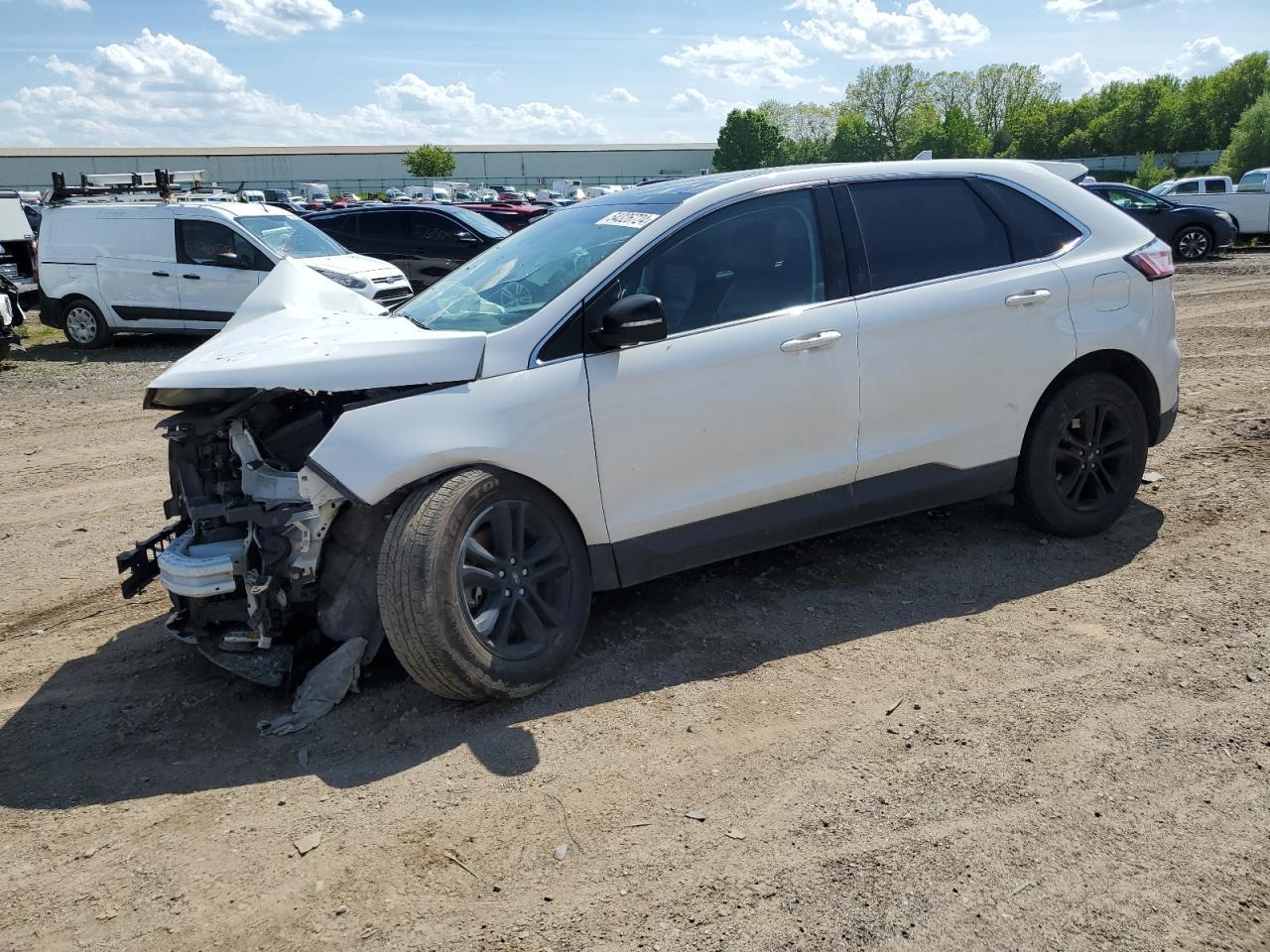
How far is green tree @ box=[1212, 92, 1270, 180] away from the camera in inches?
2041

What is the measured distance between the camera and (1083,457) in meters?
5.04

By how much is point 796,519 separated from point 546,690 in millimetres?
1295

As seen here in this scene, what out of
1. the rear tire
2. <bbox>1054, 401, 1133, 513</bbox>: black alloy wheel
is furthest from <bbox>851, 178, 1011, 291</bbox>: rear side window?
the rear tire

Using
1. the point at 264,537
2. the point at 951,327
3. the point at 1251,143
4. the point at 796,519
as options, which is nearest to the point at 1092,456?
the point at 951,327

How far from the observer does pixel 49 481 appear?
24.0 feet

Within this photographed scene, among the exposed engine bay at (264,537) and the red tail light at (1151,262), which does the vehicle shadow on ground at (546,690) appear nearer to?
the exposed engine bay at (264,537)

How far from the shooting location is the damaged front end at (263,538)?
12.5 feet

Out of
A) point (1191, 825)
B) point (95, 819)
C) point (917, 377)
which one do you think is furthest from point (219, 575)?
point (1191, 825)

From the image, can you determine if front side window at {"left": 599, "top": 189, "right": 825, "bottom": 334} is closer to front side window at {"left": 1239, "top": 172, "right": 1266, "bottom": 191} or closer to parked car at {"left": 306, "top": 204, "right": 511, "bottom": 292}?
parked car at {"left": 306, "top": 204, "right": 511, "bottom": 292}

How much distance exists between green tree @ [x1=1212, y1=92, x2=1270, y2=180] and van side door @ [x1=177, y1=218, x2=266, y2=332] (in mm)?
53870

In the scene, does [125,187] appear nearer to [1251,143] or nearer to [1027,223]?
[1027,223]

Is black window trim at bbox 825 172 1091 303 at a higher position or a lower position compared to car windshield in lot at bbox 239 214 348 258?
lower

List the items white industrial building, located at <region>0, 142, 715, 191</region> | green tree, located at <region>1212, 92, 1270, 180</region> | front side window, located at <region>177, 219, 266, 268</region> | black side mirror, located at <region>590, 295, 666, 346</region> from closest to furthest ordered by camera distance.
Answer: black side mirror, located at <region>590, 295, 666, 346</region> → front side window, located at <region>177, 219, 266, 268</region> → green tree, located at <region>1212, 92, 1270, 180</region> → white industrial building, located at <region>0, 142, 715, 191</region>

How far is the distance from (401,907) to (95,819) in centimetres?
123
